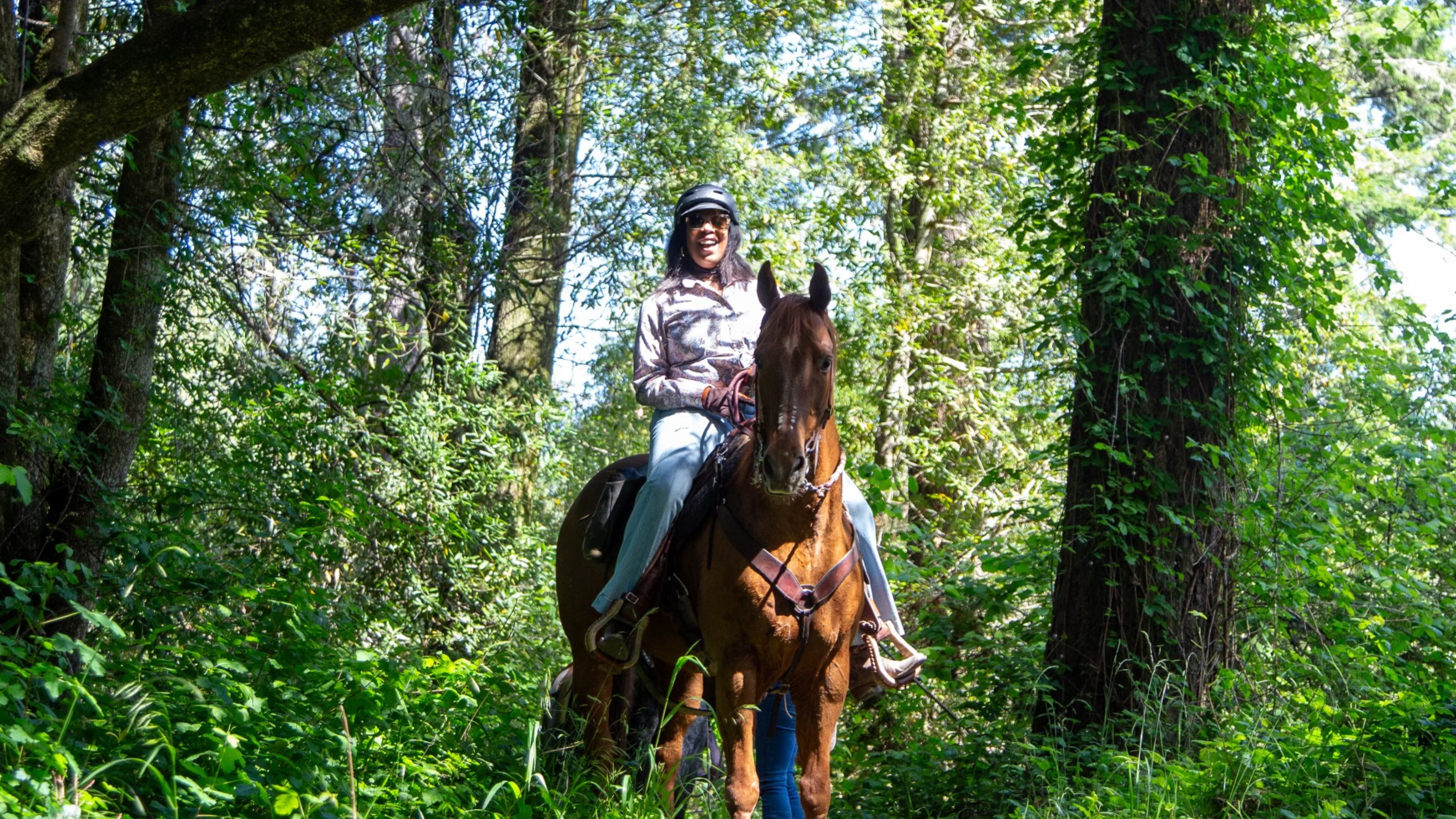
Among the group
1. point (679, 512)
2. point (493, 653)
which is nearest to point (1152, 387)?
point (679, 512)

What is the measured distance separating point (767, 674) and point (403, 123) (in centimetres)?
786

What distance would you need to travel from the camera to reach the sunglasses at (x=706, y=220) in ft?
20.1

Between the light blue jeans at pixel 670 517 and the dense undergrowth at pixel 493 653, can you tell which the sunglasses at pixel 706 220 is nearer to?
the light blue jeans at pixel 670 517

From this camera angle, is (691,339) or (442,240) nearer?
(691,339)

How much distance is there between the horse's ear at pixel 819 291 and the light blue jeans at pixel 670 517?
37.5 inches

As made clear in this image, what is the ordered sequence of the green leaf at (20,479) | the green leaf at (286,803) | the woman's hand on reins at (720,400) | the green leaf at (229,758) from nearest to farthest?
the green leaf at (229,758), the green leaf at (286,803), the green leaf at (20,479), the woman's hand on reins at (720,400)

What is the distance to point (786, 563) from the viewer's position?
496 cm

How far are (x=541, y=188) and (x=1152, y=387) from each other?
6.88 m

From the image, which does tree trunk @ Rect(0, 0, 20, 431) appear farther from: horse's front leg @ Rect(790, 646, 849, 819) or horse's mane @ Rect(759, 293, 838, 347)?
horse's front leg @ Rect(790, 646, 849, 819)

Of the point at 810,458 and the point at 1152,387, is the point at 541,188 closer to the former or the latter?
the point at 1152,387

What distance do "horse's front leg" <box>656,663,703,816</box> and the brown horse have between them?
367 mm

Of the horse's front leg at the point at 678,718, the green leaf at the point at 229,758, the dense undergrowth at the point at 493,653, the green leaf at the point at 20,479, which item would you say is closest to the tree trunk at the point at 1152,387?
the dense undergrowth at the point at 493,653

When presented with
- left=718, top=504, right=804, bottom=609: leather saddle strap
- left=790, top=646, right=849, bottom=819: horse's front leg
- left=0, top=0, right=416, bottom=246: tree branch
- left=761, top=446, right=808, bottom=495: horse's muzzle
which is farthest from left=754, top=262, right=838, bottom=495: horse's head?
left=0, top=0, right=416, bottom=246: tree branch

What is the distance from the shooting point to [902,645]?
218 inches
